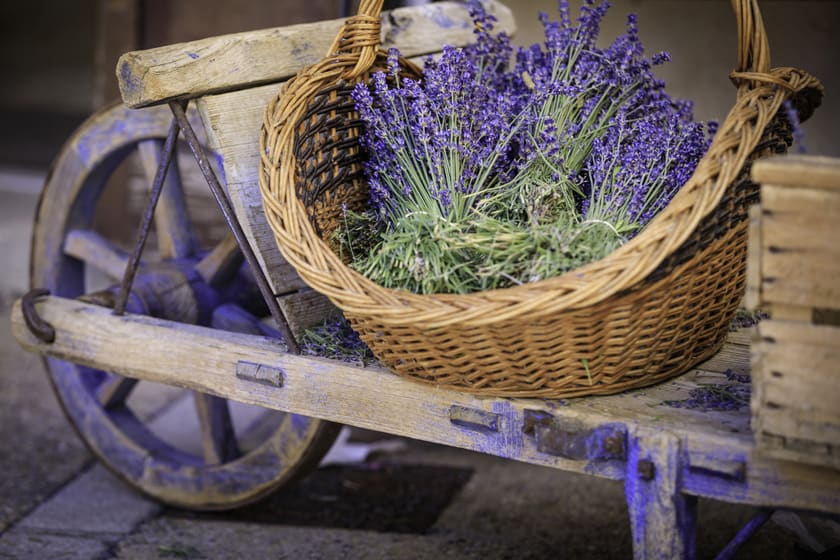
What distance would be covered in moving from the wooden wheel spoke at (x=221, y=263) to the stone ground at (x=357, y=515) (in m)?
0.64

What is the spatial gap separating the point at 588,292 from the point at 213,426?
141cm

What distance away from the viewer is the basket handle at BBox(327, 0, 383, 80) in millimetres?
1789

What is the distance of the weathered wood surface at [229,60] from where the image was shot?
1.79 meters

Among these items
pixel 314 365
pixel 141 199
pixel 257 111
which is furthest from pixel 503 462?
pixel 141 199

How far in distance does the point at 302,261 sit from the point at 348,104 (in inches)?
20.3

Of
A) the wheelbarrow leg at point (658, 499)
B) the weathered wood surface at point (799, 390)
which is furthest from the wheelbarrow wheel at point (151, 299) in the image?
the weathered wood surface at point (799, 390)

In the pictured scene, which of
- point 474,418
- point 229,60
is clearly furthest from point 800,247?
point 229,60

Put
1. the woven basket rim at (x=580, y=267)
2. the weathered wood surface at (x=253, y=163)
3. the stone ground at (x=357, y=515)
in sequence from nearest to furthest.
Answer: the woven basket rim at (x=580, y=267) < the weathered wood surface at (x=253, y=163) < the stone ground at (x=357, y=515)

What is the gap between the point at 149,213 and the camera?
2002 mm

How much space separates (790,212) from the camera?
1240 millimetres

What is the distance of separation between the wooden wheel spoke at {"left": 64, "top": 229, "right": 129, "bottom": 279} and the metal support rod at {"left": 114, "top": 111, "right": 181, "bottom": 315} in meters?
0.37

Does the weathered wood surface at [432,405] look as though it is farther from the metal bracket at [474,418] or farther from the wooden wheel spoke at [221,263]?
the wooden wheel spoke at [221,263]

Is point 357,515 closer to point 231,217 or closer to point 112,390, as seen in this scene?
point 112,390

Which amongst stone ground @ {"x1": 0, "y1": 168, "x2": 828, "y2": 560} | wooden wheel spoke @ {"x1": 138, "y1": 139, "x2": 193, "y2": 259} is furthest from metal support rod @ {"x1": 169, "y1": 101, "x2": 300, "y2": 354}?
stone ground @ {"x1": 0, "y1": 168, "x2": 828, "y2": 560}
